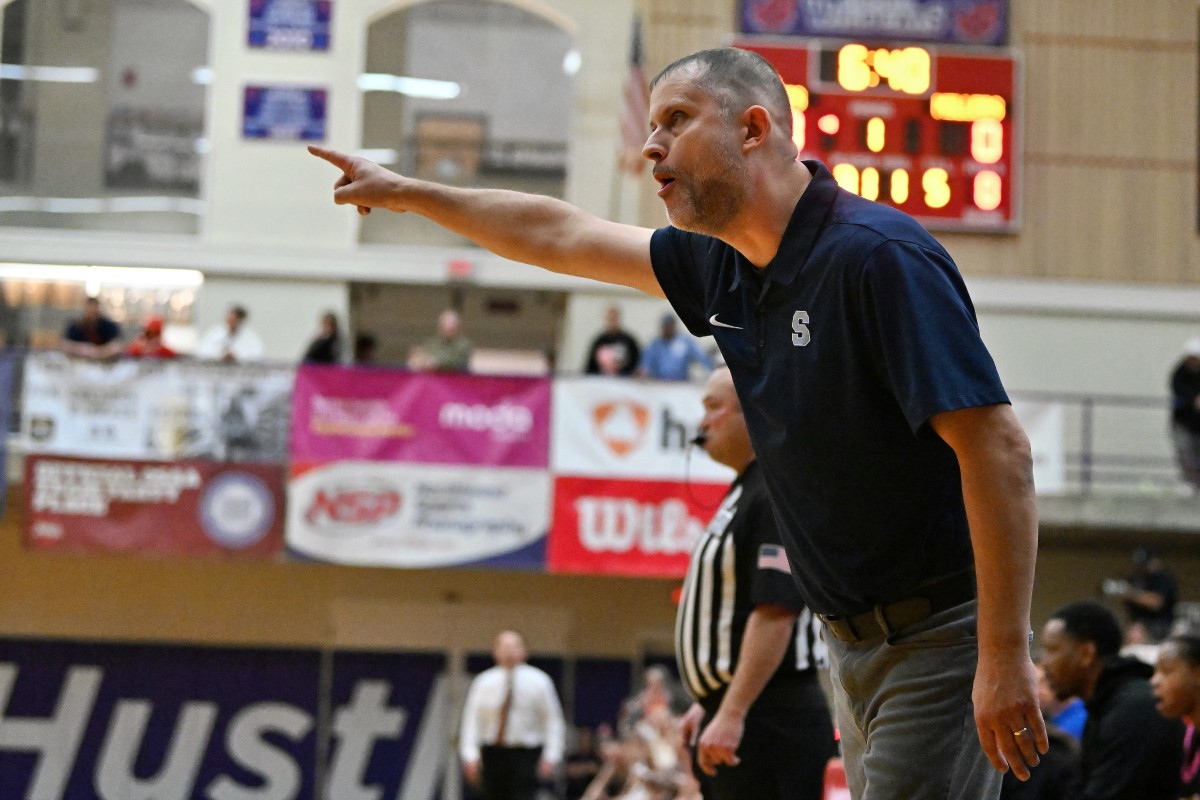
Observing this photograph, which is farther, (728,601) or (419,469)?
(419,469)

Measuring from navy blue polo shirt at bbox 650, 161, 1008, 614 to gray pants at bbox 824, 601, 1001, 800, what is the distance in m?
0.09

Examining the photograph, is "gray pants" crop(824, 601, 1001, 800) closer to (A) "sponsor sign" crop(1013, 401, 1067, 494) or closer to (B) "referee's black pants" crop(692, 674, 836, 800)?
(B) "referee's black pants" crop(692, 674, 836, 800)

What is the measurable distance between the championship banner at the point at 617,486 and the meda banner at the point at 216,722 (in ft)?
12.7

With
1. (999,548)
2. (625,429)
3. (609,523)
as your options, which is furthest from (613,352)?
(999,548)

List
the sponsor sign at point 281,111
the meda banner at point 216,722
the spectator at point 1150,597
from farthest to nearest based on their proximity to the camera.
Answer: the sponsor sign at point 281,111 < the meda banner at point 216,722 < the spectator at point 1150,597

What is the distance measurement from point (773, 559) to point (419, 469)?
9.21 metres

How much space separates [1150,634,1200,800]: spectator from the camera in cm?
551

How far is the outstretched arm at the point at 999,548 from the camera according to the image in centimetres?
226

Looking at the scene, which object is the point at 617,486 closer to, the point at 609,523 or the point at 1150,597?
the point at 609,523

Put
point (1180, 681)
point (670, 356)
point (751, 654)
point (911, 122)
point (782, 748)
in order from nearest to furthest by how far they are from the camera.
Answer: point (751, 654) < point (782, 748) < point (1180, 681) < point (670, 356) < point (911, 122)

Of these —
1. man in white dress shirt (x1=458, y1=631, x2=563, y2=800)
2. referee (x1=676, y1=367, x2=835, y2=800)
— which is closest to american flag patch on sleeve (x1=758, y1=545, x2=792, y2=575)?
referee (x1=676, y1=367, x2=835, y2=800)

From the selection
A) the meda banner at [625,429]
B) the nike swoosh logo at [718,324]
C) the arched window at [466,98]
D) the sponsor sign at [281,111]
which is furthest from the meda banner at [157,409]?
the nike swoosh logo at [718,324]

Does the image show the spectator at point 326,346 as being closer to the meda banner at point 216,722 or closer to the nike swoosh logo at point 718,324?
the meda banner at point 216,722

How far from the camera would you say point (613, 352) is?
47.2ft
